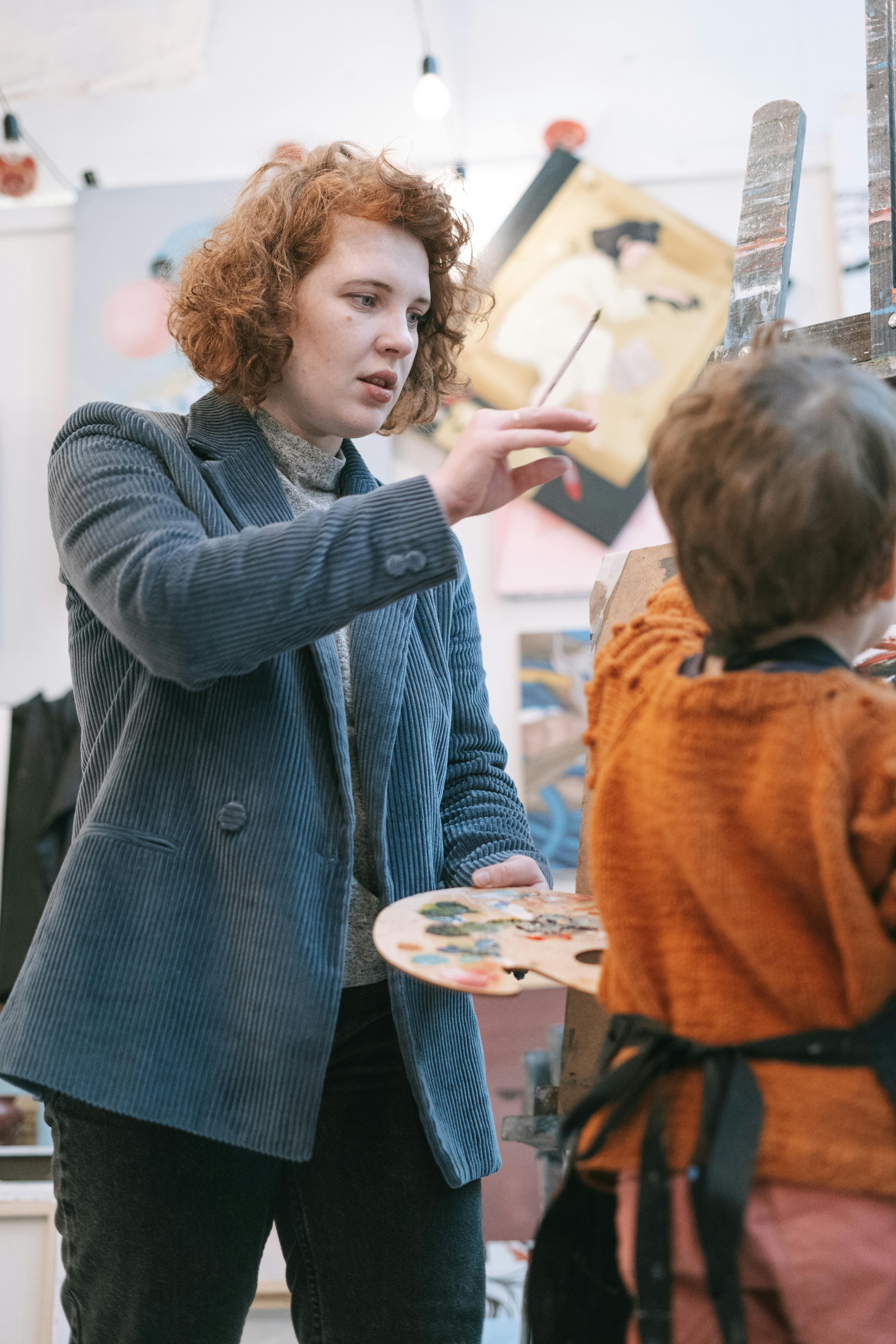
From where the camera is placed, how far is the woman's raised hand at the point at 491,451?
90 centimetres

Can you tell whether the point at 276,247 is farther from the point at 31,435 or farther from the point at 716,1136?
the point at 31,435

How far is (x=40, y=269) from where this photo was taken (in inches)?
133

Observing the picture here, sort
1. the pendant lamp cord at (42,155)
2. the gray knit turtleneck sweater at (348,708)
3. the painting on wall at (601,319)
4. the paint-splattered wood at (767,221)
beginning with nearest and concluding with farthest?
the gray knit turtleneck sweater at (348,708), the paint-splattered wood at (767,221), the painting on wall at (601,319), the pendant lamp cord at (42,155)

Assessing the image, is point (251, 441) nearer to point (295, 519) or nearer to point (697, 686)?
point (295, 519)

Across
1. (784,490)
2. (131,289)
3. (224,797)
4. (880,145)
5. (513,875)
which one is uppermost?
(131,289)

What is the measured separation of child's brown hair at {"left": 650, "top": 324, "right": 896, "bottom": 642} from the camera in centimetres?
71

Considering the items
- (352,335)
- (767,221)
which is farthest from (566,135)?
(352,335)

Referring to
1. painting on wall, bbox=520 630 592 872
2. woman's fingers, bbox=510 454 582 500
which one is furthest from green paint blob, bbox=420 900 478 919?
painting on wall, bbox=520 630 592 872

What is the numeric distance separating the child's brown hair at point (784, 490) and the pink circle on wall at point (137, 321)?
2.76 metres

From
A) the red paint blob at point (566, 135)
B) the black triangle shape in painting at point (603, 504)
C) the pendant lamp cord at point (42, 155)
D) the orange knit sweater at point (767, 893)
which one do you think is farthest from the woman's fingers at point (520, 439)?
the pendant lamp cord at point (42, 155)

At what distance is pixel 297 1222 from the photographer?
102cm

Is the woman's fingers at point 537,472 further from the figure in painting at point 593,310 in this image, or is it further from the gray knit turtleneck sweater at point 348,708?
the figure in painting at point 593,310

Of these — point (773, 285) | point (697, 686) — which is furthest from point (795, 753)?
point (773, 285)

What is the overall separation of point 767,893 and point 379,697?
1.52ft
